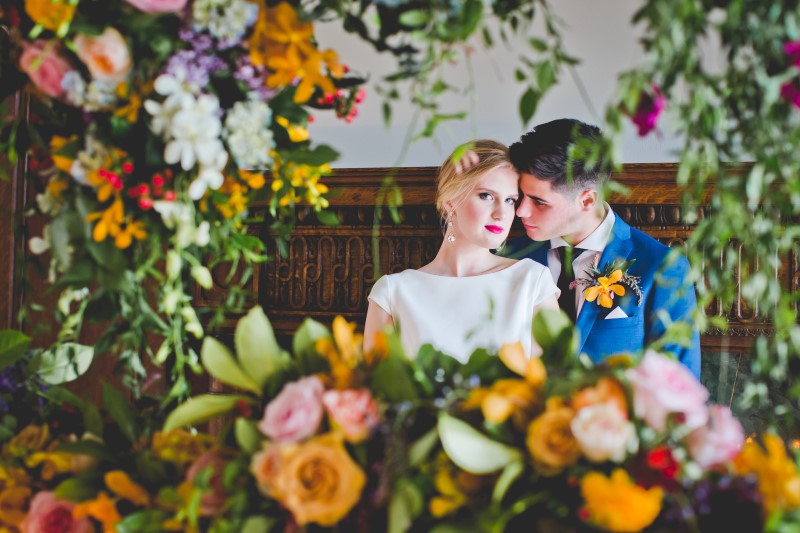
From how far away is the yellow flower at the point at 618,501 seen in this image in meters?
0.60

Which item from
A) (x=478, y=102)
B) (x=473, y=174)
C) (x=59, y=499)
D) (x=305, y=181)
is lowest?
(x=59, y=499)

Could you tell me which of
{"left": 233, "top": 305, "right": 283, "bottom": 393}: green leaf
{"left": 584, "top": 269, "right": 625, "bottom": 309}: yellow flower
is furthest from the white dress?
{"left": 233, "top": 305, "right": 283, "bottom": 393}: green leaf

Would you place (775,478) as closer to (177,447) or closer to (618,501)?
(618,501)

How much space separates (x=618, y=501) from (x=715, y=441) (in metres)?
0.13

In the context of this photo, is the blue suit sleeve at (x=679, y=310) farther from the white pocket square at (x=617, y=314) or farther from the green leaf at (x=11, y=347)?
the green leaf at (x=11, y=347)

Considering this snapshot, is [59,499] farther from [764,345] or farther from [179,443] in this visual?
[764,345]

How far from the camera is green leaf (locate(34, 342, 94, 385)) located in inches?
38.8

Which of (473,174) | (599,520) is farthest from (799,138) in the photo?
(473,174)

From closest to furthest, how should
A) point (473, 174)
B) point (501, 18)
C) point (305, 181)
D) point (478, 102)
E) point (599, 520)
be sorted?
point (599, 520), point (501, 18), point (305, 181), point (473, 174), point (478, 102)

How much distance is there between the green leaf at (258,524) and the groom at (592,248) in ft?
4.58

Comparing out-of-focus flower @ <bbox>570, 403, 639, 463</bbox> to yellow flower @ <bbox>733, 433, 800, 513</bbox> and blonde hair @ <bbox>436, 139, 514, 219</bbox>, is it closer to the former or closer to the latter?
yellow flower @ <bbox>733, 433, 800, 513</bbox>

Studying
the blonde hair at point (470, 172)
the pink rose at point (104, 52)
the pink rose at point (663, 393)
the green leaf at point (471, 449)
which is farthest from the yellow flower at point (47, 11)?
the blonde hair at point (470, 172)

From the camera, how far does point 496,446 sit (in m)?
0.68

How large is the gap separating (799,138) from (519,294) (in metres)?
1.33
